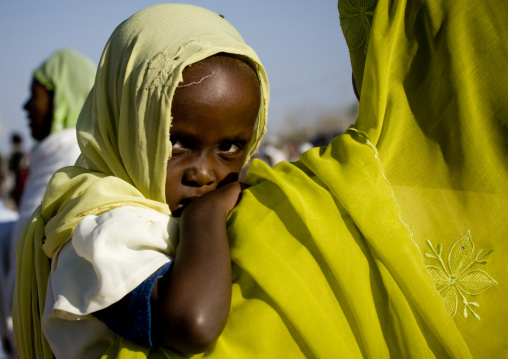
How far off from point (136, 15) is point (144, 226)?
89cm

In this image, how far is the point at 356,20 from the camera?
1.54 meters

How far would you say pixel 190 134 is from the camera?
5.20ft

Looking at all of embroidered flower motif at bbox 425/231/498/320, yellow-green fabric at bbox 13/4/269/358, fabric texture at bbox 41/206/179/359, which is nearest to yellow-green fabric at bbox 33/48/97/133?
yellow-green fabric at bbox 13/4/269/358

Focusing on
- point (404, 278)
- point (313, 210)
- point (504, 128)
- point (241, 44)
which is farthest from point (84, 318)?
point (504, 128)

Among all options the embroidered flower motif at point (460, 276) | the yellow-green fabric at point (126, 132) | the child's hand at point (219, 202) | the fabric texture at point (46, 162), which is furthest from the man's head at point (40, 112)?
the embroidered flower motif at point (460, 276)

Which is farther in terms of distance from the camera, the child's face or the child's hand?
the child's face

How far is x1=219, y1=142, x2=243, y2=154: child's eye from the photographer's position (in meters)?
1.70

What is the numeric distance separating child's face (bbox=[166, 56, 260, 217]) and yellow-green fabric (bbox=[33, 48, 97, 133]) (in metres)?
3.08

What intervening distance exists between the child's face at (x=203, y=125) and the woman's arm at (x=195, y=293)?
0.32 metres

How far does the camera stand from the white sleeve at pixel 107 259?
1.20 meters

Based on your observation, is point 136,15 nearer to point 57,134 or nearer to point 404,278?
point 404,278

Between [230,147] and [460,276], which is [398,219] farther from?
[230,147]

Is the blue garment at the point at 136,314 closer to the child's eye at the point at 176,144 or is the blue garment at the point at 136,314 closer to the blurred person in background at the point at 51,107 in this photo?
the child's eye at the point at 176,144

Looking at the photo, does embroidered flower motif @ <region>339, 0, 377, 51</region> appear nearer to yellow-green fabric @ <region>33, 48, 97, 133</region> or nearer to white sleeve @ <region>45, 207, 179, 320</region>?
white sleeve @ <region>45, 207, 179, 320</region>
